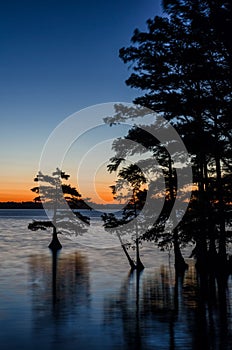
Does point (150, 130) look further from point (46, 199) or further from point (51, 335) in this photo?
point (46, 199)

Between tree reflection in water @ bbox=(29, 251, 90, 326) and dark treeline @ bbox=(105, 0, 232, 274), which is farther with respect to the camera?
tree reflection in water @ bbox=(29, 251, 90, 326)

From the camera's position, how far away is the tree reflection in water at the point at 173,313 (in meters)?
13.3

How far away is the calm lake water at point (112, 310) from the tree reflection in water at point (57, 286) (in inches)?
1.7

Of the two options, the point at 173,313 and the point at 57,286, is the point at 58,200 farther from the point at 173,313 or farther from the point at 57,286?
the point at 173,313

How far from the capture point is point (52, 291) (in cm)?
2444

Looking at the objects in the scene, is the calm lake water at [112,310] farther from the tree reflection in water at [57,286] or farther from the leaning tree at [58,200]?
the leaning tree at [58,200]

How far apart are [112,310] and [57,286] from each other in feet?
28.8

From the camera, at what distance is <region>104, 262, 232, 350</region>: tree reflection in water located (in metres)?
13.3

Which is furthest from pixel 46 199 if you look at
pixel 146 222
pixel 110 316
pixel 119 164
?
pixel 110 316

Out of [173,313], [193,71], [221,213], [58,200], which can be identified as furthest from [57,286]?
[58,200]

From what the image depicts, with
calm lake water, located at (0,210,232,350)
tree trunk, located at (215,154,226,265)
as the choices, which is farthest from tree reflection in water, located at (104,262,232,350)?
tree trunk, located at (215,154,226,265)

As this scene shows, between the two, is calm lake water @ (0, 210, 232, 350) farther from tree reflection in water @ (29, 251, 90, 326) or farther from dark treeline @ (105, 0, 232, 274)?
dark treeline @ (105, 0, 232, 274)

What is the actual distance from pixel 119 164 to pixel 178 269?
1171cm

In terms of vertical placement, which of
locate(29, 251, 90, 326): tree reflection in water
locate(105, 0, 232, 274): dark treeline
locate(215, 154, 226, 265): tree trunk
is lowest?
locate(29, 251, 90, 326): tree reflection in water
